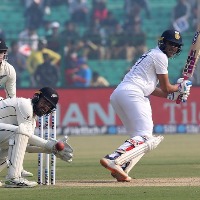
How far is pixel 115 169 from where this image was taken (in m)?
9.35

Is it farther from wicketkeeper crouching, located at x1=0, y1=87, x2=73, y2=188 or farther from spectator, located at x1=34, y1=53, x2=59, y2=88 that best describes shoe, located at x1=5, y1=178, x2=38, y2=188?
spectator, located at x1=34, y1=53, x2=59, y2=88

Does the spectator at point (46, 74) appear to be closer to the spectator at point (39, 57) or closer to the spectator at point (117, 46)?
the spectator at point (39, 57)

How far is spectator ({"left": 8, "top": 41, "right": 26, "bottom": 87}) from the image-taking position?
2214 centimetres

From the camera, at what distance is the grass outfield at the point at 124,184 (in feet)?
26.3

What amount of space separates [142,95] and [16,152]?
2024 millimetres

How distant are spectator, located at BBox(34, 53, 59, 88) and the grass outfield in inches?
183

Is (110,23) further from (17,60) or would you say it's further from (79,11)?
(17,60)

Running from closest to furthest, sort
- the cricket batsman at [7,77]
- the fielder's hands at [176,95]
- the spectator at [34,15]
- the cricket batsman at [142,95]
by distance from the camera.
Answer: the cricket batsman at [142,95] < the fielder's hands at [176,95] < the cricket batsman at [7,77] < the spectator at [34,15]

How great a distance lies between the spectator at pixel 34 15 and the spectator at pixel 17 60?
10.5ft

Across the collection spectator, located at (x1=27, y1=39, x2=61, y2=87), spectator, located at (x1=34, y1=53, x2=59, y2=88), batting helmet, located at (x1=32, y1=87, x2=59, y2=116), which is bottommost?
spectator, located at (x1=34, y1=53, x2=59, y2=88)

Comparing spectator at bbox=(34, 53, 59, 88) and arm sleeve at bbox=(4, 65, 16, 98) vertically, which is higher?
arm sleeve at bbox=(4, 65, 16, 98)

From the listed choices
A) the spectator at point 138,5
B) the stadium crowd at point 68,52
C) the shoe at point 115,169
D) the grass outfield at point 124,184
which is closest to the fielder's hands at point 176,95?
the grass outfield at point 124,184

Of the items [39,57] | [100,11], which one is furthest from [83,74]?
[100,11]

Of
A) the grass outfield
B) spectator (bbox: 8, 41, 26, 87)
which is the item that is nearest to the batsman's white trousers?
the grass outfield
